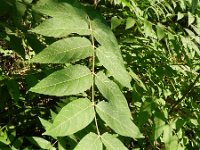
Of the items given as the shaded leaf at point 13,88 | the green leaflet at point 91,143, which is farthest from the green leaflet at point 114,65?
the shaded leaf at point 13,88

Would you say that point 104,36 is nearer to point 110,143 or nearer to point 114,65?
point 114,65

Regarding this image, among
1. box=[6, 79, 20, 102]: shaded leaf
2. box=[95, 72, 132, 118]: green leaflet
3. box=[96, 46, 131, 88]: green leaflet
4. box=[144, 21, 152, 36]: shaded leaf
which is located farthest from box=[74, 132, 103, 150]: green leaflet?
box=[144, 21, 152, 36]: shaded leaf

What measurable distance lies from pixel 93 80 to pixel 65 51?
5.6 inches


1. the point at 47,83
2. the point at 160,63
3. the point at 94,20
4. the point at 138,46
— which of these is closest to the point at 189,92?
the point at 160,63

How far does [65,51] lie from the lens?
1.17 metres

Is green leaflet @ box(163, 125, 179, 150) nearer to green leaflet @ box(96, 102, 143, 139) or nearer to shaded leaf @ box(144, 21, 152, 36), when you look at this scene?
shaded leaf @ box(144, 21, 152, 36)

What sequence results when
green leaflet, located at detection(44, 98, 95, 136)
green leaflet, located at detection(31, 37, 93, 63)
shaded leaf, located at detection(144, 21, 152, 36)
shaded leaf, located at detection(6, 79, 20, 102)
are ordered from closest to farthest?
green leaflet, located at detection(44, 98, 95, 136)
green leaflet, located at detection(31, 37, 93, 63)
shaded leaf, located at detection(6, 79, 20, 102)
shaded leaf, located at detection(144, 21, 152, 36)

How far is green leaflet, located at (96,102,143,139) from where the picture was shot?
Answer: 1093 mm

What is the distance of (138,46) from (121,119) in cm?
133

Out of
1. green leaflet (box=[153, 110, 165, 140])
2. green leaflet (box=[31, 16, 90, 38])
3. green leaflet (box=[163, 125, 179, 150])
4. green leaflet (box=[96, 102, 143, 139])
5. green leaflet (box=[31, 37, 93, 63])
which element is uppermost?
green leaflet (box=[31, 16, 90, 38])

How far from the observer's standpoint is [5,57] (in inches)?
180

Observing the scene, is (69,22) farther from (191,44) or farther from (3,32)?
(191,44)

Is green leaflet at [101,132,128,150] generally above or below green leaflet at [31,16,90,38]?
below

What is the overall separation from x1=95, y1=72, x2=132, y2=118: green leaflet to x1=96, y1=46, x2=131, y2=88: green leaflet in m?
0.04
